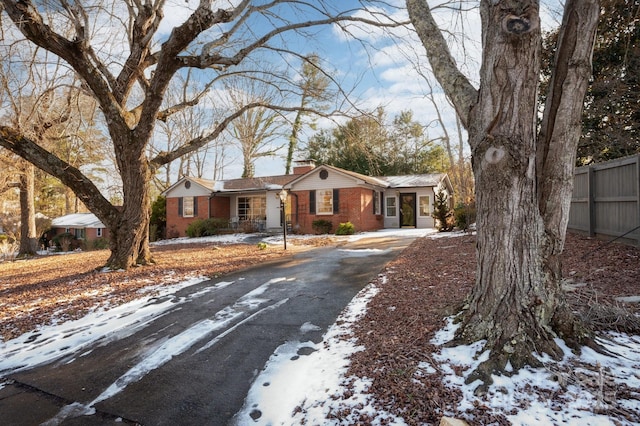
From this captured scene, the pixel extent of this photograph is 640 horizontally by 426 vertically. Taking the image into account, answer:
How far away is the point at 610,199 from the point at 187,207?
22.8 meters

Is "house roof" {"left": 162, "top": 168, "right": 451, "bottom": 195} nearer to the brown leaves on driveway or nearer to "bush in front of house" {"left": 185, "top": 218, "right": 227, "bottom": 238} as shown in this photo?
"bush in front of house" {"left": 185, "top": 218, "right": 227, "bottom": 238}

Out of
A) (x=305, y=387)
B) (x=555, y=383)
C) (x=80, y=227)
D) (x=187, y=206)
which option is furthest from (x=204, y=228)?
(x=555, y=383)

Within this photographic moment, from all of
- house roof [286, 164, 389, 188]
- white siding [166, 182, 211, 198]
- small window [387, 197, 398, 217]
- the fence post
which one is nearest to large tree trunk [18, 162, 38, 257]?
white siding [166, 182, 211, 198]

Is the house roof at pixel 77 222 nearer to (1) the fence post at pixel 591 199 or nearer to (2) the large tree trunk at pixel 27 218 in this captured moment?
(2) the large tree trunk at pixel 27 218

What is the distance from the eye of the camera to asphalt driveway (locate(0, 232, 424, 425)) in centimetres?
282

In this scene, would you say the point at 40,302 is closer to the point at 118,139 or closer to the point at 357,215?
the point at 118,139

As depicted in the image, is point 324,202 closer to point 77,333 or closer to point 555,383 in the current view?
point 77,333

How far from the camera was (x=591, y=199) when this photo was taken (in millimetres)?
7355

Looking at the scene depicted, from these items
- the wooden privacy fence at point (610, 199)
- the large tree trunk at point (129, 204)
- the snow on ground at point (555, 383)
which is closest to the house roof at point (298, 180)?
the wooden privacy fence at point (610, 199)

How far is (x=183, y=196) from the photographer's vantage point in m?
23.9

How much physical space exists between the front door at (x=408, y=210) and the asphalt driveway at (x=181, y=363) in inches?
614

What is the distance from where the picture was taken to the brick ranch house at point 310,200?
19312 millimetres

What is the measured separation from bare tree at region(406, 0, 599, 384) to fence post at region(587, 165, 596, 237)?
557cm

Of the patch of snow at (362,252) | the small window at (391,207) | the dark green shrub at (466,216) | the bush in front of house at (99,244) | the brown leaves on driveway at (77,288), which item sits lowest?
the bush in front of house at (99,244)
